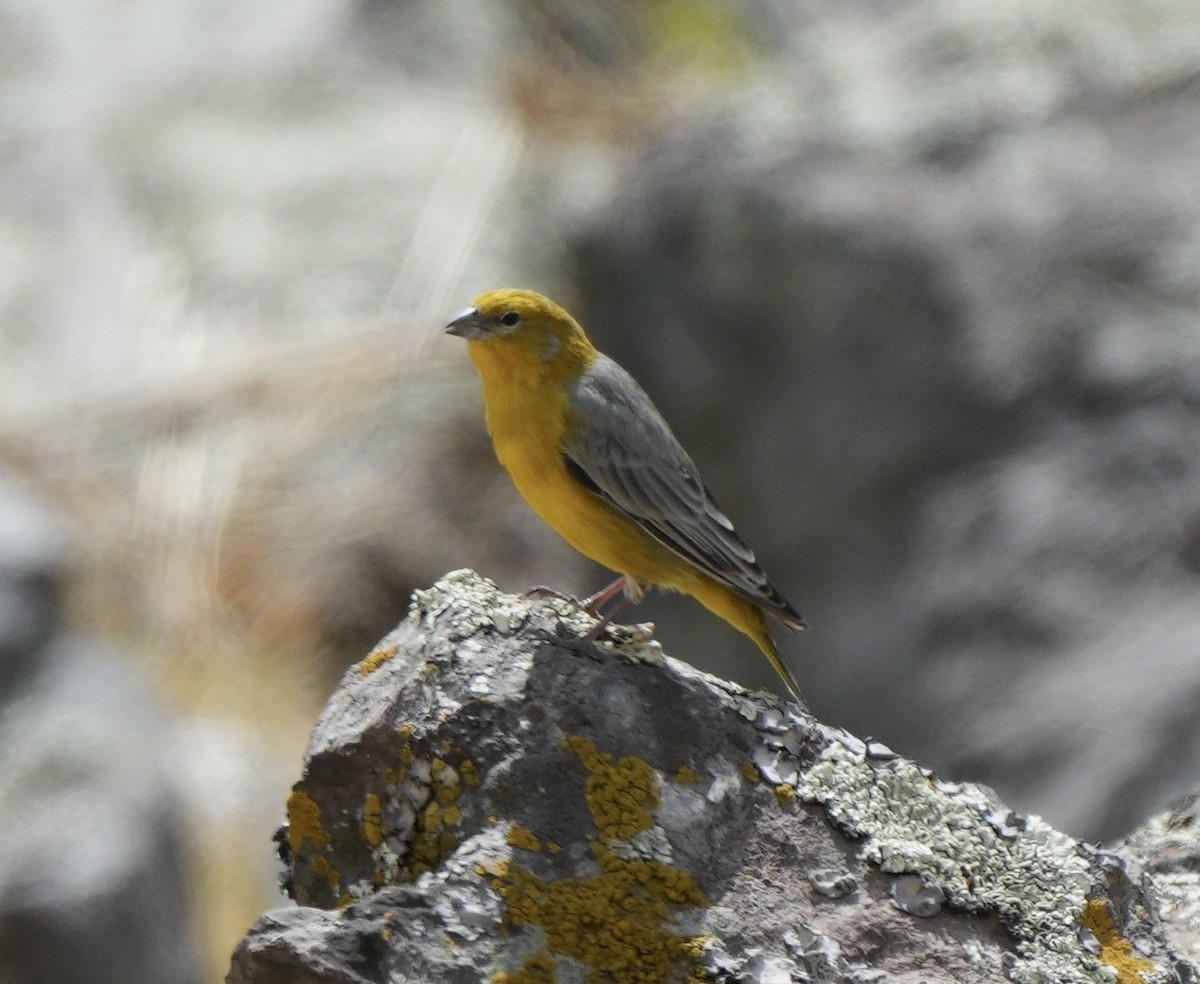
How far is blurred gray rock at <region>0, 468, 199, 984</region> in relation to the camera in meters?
7.00

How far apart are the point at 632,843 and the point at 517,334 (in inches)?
78.5

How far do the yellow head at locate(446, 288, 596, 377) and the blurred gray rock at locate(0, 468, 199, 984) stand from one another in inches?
131

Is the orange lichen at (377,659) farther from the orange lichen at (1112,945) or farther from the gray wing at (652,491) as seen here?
the orange lichen at (1112,945)

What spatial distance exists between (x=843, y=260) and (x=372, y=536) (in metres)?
3.39

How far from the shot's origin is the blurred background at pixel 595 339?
7.74 m

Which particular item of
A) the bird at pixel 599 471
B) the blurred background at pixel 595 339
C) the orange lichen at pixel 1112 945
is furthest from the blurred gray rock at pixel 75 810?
the orange lichen at pixel 1112 945

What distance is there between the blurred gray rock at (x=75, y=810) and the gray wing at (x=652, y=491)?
135 inches

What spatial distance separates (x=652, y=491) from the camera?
5.27 meters

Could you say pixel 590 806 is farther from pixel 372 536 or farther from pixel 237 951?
pixel 372 536

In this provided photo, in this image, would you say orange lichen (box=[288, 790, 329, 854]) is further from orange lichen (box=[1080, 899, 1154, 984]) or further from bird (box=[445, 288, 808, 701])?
orange lichen (box=[1080, 899, 1154, 984])

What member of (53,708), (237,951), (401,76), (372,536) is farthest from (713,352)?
(237,951)

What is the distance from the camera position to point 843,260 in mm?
9719

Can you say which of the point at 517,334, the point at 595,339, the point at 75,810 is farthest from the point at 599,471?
Result: the point at 595,339

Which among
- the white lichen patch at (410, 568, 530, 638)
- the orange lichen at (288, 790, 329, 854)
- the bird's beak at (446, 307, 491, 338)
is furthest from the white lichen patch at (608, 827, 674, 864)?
the bird's beak at (446, 307, 491, 338)
